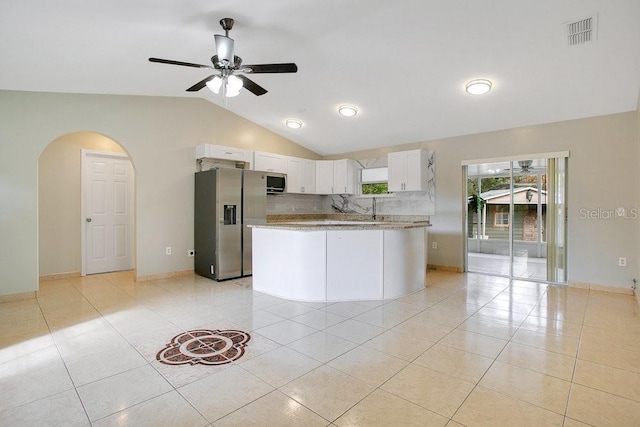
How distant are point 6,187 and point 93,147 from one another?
1.75m

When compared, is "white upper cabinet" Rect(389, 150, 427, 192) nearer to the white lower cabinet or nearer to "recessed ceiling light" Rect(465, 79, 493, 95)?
"recessed ceiling light" Rect(465, 79, 493, 95)

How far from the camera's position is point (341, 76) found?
417 centimetres

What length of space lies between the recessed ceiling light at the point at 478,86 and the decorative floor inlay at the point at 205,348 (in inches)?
150

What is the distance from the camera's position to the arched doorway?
192 inches

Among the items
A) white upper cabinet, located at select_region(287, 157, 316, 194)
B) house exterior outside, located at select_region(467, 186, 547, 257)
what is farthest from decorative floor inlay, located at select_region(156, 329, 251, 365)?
house exterior outside, located at select_region(467, 186, 547, 257)

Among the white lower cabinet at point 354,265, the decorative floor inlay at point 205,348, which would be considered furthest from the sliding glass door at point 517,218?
the decorative floor inlay at point 205,348

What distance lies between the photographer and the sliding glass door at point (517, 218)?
4727 millimetres

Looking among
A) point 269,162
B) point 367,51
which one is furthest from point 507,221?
point 269,162

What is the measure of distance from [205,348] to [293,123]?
439 cm

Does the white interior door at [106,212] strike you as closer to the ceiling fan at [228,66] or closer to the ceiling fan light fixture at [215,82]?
the ceiling fan at [228,66]

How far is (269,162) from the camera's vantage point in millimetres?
6016

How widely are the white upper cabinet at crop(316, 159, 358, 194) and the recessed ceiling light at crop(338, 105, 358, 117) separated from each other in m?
1.51

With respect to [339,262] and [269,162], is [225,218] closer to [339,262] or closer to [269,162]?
[269,162]

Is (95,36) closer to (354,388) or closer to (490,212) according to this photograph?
(354,388)
